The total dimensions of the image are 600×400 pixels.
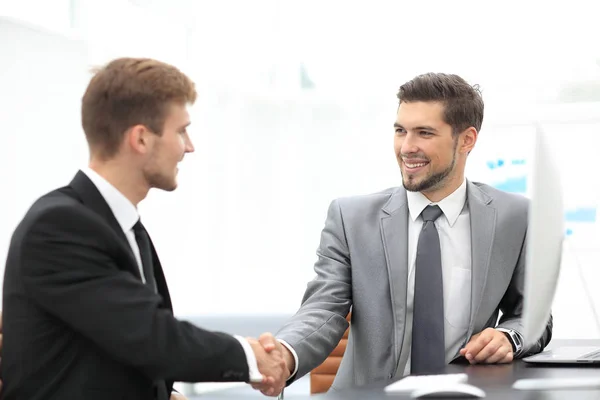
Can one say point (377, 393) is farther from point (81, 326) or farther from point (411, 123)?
point (411, 123)

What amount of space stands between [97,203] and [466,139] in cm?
149

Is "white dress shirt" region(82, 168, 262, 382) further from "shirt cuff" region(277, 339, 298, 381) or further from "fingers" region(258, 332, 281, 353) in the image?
"shirt cuff" region(277, 339, 298, 381)

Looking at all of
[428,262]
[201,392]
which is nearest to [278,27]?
[201,392]

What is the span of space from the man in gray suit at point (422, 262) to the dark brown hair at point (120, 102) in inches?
32.4

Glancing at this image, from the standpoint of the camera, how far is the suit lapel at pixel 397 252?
2498mm

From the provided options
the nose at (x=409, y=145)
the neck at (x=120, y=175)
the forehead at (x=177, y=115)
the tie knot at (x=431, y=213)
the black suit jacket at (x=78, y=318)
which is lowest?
the black suit jacket at (x=78, y=318)

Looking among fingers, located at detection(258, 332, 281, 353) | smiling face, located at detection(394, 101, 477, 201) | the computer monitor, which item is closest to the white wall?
smiling face, located at detection(394, 101, 477, 201)

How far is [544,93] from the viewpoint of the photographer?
5238mm

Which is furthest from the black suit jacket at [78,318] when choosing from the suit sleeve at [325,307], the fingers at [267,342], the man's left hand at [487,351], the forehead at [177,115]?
the man's left hand at [487,351]

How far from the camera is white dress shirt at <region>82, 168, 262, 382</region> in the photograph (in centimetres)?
176

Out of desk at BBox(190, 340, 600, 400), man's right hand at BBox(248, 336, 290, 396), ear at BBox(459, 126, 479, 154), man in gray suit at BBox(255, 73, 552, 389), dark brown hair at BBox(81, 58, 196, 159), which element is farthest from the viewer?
ear at BBox(459, 126, 479, 154)

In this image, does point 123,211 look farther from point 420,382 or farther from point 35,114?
point 35,114

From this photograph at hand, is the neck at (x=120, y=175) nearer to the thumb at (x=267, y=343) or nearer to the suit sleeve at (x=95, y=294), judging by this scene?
the suit sleeve at (x=95, y=294)

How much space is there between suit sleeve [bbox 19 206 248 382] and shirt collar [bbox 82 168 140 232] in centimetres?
14
